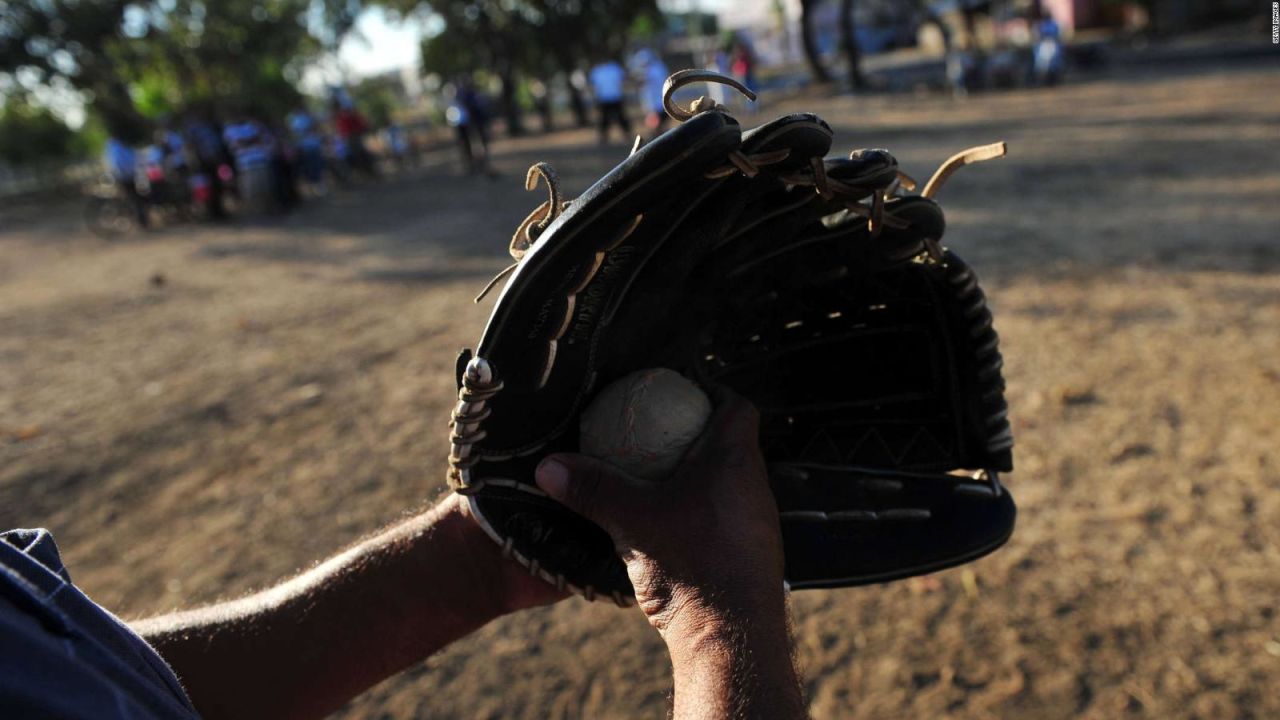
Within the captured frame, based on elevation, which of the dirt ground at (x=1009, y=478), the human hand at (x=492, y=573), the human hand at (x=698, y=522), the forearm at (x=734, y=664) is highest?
the human hand at (x=698, y=522)

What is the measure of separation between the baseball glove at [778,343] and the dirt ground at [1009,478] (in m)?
0.91

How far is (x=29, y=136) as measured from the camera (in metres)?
32.0

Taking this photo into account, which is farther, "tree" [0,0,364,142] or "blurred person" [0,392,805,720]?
"tree" [0,0,364,142]

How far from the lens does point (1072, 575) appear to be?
262 cm

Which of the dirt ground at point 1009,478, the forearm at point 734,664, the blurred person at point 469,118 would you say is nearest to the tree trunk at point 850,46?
the blurred person at point 469,118

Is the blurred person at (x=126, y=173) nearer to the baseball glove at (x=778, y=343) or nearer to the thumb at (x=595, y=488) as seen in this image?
the baseball glove at (x=778, y=343)

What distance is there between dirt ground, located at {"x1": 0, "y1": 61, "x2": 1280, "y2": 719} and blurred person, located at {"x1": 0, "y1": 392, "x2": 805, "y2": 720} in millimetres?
989

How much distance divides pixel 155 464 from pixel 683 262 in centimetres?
387

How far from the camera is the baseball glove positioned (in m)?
1.27

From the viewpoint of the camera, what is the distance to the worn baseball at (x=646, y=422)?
4.44 ft

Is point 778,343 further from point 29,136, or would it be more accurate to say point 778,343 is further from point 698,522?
Result: point 29,136

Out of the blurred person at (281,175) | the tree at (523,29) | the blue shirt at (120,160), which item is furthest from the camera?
the tree at (523,29)

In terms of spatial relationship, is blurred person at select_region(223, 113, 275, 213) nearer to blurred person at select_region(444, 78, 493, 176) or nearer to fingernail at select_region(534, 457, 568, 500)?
blurred person at select_region(444, 78, 493, 176)

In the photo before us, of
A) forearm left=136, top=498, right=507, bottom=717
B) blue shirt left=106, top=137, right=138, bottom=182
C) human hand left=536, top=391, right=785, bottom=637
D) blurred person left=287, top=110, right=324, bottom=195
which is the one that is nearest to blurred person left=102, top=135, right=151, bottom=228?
blue shirt left=106, top=137, right=138, bottom=182
